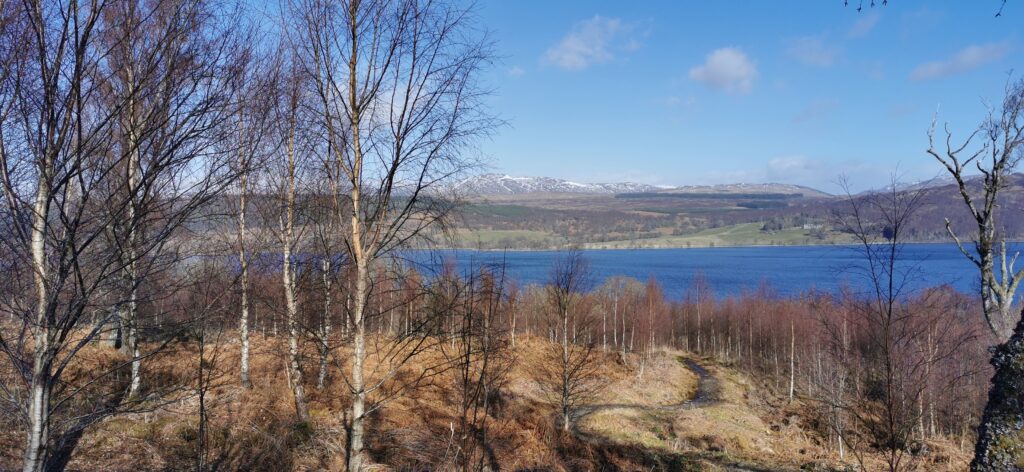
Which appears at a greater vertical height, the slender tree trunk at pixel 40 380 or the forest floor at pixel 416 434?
the slender tree trunk at pixel 40 380

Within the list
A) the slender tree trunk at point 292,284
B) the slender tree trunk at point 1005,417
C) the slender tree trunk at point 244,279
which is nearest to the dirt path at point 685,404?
the slender tree trunk at point 292,284

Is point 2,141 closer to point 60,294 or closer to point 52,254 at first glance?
point 52,254

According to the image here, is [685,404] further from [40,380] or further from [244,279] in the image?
[40,380]

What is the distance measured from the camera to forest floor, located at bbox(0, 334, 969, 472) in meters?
8.17

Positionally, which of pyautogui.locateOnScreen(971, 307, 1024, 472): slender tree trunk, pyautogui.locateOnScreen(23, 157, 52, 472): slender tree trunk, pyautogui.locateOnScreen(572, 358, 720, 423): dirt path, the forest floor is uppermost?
pyautogui.locateOnScreen(23, 157, 52, 472): slender tree trunk

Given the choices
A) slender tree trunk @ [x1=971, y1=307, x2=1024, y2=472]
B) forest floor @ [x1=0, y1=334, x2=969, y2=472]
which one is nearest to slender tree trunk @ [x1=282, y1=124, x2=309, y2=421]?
forest floor @ [x1=0, y1=334, x2=969, y2=472]

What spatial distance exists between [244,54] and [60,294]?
229 cm

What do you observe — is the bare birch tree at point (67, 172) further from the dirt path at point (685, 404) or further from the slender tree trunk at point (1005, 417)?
the dirt path at point (685, 404)

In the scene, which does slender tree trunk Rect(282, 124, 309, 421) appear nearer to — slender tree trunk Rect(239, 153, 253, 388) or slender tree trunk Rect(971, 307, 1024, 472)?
slender tree trunk Rect(239, 153, 253, 388)

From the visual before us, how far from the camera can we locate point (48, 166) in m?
3.42

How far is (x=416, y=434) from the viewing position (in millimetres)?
10117

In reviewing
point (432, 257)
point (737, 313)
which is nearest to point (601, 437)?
point (432, 257)

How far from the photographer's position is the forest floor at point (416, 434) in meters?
8.17

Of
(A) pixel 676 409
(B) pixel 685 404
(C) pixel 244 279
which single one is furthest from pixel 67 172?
(B) pixel 685 404
